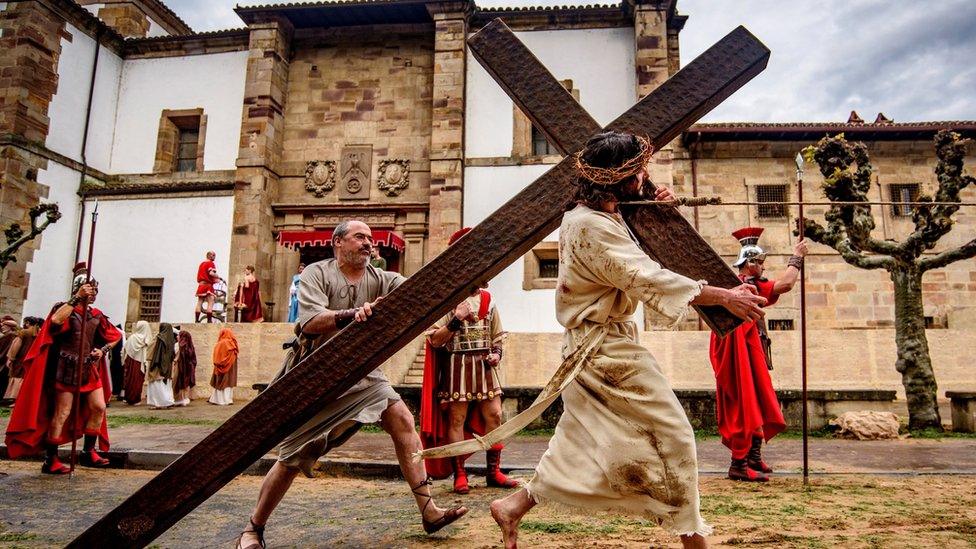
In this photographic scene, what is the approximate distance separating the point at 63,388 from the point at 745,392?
6493 millimetres

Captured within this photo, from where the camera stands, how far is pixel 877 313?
17.6 meters

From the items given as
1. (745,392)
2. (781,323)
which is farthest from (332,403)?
(781,323)

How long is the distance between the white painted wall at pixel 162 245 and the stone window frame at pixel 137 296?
0.39 ft

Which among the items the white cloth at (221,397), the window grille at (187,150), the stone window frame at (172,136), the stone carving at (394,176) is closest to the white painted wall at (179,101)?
the stone window frame at (172,136)

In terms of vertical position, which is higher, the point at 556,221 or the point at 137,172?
the point at 137,172

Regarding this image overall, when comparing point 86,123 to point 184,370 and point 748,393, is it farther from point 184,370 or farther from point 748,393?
point 748,393

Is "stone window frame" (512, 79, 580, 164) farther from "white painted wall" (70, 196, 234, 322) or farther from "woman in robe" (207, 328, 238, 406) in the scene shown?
"woman in robe" (207, 328, 238, 406)

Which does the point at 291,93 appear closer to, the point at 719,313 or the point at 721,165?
the point at 721,165

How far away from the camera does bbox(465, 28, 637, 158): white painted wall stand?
17.0m

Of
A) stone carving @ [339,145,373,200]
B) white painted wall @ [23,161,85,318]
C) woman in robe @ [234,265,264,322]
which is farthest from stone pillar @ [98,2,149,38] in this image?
woman in robe @ [234,265,264,322]

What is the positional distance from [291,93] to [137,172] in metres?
5.39

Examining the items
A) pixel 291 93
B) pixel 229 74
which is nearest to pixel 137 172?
pixel 229 74

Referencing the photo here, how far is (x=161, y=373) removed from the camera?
41.5 feet

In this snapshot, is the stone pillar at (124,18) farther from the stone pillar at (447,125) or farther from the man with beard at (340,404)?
the man with beard at (340,404)
